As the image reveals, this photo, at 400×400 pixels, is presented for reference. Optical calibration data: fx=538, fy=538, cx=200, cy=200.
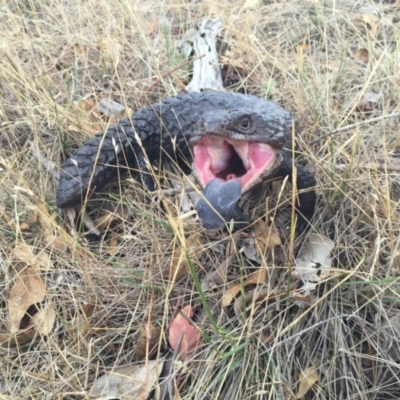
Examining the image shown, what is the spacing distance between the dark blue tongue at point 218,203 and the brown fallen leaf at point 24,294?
22.5 inches

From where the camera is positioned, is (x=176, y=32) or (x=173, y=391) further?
(x=176, y=32)

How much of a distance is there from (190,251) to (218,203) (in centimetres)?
24

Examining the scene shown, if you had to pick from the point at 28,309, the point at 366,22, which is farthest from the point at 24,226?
the point at 366,22

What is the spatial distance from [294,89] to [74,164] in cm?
95

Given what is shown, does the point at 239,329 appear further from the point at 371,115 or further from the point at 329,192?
the point at 371,115

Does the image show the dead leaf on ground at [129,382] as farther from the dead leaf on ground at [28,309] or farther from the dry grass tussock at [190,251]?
the dead leaf on ground at [28,309]

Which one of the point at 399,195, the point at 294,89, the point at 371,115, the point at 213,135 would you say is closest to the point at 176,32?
the point at 294,89

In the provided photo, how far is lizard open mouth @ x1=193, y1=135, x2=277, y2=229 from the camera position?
59.6 inches

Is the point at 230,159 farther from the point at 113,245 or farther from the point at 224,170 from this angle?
the point at 113,245

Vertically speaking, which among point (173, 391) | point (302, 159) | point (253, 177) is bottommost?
point (173, 391)

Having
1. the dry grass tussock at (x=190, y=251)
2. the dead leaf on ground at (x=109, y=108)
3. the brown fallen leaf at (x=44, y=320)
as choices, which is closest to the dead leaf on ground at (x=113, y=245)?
the dry grass tussock at (x=190, y=251)

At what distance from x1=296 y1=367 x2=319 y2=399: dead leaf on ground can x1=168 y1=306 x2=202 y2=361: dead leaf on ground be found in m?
0.29

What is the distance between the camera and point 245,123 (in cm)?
163

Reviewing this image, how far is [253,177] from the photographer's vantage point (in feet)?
5.21
